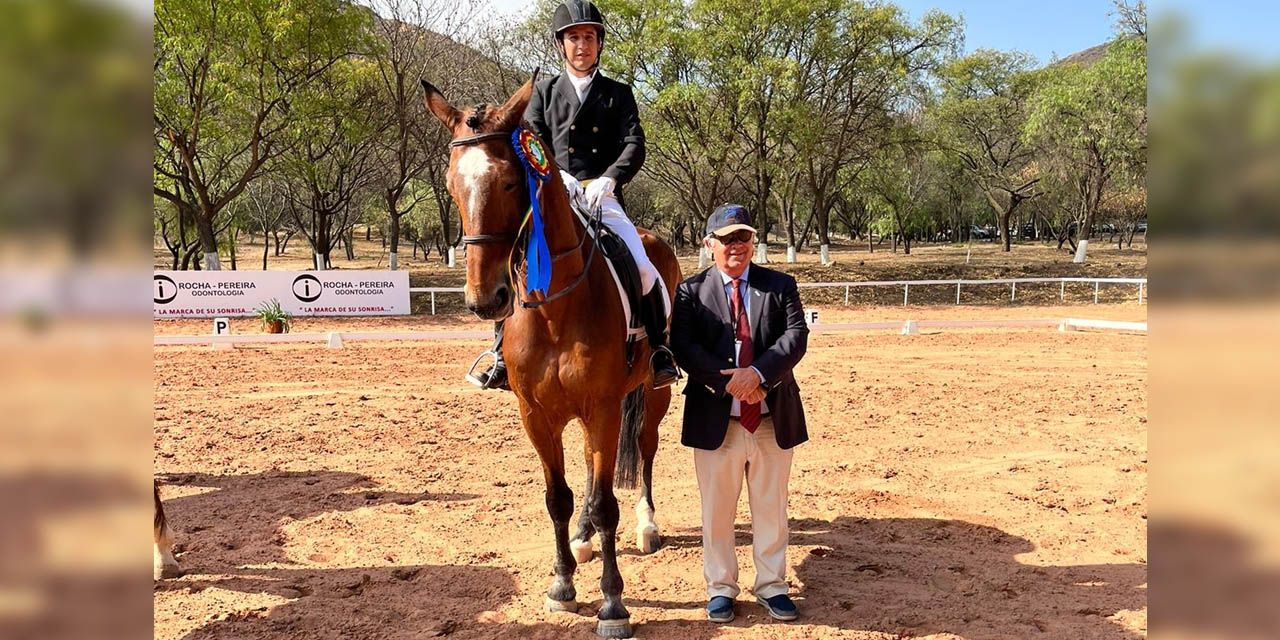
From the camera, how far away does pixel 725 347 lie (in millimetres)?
4051

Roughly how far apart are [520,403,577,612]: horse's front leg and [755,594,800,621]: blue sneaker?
1.09 metres

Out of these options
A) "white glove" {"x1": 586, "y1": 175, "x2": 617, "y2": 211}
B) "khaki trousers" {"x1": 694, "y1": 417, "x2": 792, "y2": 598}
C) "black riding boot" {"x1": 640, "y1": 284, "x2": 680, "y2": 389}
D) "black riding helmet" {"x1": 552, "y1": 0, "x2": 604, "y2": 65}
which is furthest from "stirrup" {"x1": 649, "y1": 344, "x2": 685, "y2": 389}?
"black riding helmet" {"x1": 552, "y1": 0, "x2": 604, "y2": 65}

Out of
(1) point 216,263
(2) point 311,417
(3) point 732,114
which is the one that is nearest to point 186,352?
(2) point 311,417

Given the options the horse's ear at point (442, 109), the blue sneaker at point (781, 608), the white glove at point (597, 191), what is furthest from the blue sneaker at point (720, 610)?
the horse's ear at point (442, 109)

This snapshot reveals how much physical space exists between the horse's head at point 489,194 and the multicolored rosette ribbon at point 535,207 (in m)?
0.04

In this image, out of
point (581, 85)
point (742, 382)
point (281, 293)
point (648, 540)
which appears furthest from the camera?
point (281, 293)

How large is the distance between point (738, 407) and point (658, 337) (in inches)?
30.4

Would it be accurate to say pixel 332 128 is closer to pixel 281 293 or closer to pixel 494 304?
pixel 281 293

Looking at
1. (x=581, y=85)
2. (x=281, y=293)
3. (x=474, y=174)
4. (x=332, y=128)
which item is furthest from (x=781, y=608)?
(x=332, y=128)

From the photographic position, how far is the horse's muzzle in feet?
10.5

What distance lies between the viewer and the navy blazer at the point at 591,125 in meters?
4.71

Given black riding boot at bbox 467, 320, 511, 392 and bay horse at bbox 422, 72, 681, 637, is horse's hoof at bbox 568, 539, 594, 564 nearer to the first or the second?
bay horse at bbox 422, 72, 681, 637
